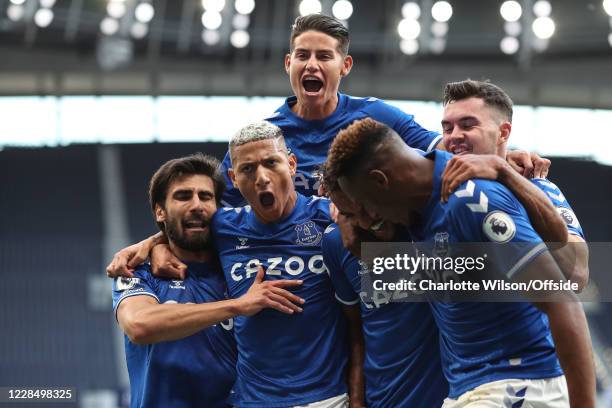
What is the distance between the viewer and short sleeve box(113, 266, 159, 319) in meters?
4.80

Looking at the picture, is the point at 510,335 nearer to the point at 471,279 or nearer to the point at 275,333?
the point at 471,279

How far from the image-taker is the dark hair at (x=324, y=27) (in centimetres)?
553

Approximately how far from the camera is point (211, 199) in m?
4.95

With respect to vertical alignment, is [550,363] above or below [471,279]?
below

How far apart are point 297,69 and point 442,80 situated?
1478 centimetres

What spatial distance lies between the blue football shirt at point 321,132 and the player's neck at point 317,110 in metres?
0.04

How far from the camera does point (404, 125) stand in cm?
521

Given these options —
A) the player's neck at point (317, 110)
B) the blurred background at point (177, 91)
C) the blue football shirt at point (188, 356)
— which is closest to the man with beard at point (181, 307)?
the blue football shirt at point (188, 356)

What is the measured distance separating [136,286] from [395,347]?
1.51 meters

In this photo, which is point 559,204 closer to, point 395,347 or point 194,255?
point 395,347

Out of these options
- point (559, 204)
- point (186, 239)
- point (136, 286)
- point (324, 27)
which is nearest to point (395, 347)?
point (559, 204)

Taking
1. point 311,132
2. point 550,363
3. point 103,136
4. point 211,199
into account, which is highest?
point 103,136

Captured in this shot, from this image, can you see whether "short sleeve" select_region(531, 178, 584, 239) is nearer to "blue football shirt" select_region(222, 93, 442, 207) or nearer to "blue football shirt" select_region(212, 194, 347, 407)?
"blue football shirt" select_region(222, 93, 442, 207)

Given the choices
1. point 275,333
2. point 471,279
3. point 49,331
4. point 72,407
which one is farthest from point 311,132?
point 49,331
